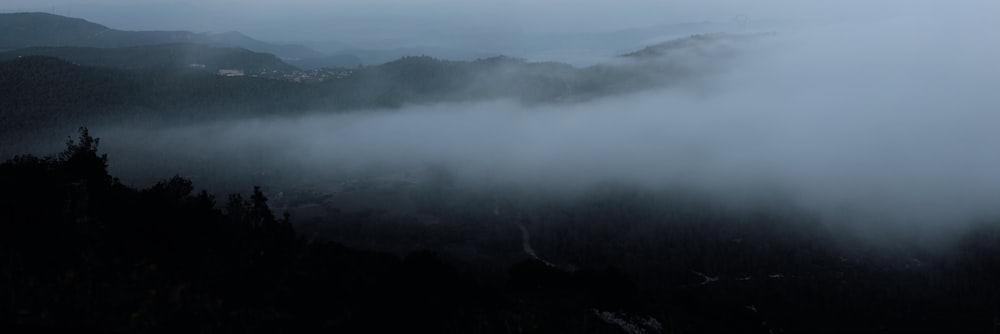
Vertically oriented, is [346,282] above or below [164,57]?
below

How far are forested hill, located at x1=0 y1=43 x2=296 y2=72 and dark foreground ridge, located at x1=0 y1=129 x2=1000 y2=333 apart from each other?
11519 cm

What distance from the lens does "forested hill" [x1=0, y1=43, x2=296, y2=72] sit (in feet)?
460

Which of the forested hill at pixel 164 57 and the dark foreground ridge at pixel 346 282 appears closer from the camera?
the dark foreground ridge at pixel 346 282

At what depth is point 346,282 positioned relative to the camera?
25875mm

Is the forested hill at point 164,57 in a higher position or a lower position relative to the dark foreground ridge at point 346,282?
higher

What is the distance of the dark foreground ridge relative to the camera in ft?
57.8

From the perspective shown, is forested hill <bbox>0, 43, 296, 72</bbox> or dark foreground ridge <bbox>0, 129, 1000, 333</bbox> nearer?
dark foreground ridge <bbox>0, 129, 1000, 333</bbox>

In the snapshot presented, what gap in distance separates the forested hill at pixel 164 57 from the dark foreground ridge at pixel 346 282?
378ft

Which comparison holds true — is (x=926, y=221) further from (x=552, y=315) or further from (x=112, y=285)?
(x=112, y=285)

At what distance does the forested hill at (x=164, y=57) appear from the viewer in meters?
140

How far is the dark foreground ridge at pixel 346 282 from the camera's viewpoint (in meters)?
17.6

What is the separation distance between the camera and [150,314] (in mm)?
15742

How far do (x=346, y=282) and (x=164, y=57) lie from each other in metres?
142

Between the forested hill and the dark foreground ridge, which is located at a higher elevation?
the forested hill
